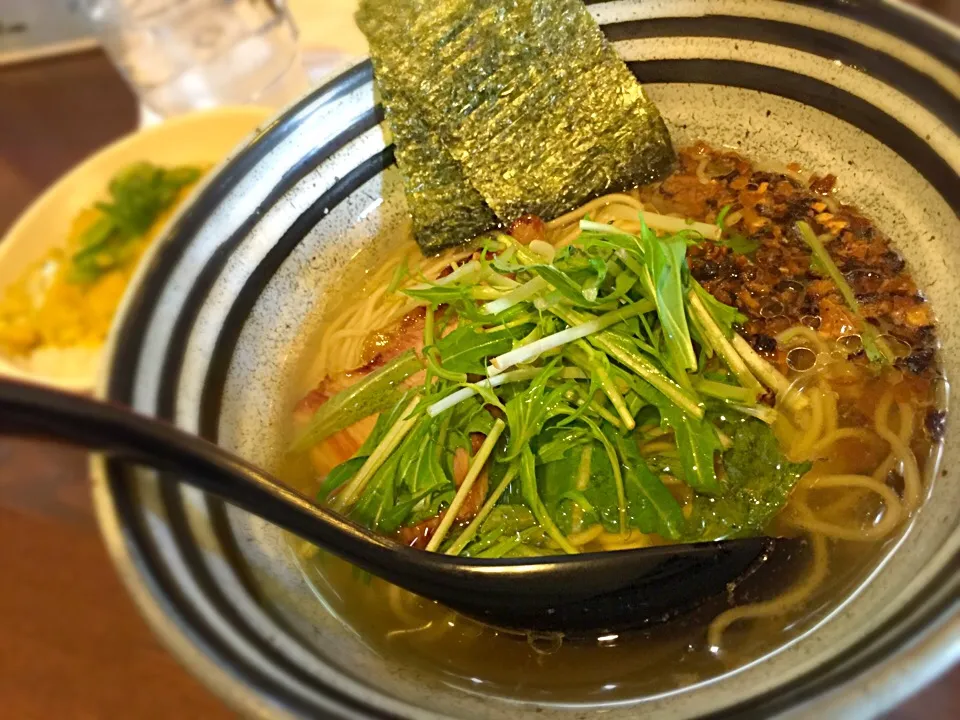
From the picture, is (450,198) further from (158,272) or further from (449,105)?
(158,272)

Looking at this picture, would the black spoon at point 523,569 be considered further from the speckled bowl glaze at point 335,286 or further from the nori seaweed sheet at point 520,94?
the nori seaweed sheet at point 520,94

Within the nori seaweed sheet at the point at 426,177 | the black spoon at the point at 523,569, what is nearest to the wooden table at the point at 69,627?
the black spoon at the point at 523,569

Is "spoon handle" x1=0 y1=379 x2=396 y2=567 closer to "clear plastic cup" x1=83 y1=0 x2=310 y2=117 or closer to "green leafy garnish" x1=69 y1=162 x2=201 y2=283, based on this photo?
"green leafy garnish" x1=69 y1=162 x2=201 y2=283

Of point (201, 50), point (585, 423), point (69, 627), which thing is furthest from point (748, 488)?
point (201, 50)

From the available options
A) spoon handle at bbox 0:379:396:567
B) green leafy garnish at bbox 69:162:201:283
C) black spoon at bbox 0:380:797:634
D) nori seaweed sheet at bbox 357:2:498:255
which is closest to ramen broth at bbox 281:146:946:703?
black spoon at bbox 0:380:797:634

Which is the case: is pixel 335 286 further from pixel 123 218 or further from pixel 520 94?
pixel 123 218

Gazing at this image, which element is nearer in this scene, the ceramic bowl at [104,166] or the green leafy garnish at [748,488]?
the green leafy garnish at [748,488]
